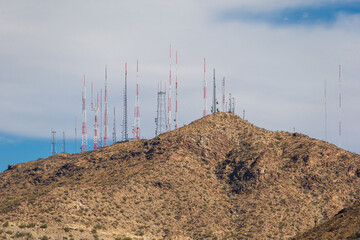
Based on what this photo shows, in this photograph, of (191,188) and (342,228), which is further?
(191,188)

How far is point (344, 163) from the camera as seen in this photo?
366 feet

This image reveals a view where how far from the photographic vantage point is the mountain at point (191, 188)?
9381 cm

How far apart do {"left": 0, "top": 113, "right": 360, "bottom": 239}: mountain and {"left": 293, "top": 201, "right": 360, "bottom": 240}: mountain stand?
36.1 metres

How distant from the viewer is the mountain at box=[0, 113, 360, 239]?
9381cm

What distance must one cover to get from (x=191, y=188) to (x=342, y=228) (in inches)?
2146

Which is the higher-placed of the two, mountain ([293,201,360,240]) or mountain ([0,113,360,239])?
mountain ([293,201,360,240])

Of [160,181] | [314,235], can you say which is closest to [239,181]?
[160,181]

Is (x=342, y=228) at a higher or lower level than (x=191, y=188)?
higher

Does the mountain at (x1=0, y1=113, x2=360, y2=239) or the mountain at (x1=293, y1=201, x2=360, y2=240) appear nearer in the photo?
the mountain at (x1=293, y1=201, x2=360, y2=240)

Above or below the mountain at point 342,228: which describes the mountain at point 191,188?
below

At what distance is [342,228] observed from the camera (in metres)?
53.7

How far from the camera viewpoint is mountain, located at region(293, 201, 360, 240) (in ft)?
166

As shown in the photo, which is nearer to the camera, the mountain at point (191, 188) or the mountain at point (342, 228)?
the mountain at point (342, 228)

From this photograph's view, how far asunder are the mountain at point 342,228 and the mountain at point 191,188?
36099mm
